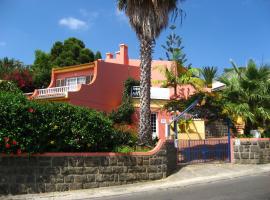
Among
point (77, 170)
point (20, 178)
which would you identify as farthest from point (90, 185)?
point (20, 178)

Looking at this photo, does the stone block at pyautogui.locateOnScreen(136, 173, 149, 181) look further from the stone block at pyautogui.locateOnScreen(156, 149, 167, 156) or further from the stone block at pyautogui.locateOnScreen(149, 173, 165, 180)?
the stone block at pyautogui.locateOnScreen(156, 149, 167, 156)

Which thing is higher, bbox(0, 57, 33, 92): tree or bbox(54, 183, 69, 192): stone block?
bbox(0, 57, 33, 92): tree

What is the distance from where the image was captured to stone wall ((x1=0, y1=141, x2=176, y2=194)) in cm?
1186

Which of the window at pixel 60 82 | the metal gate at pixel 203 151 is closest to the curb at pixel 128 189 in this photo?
the metal gate at pixel 203 151

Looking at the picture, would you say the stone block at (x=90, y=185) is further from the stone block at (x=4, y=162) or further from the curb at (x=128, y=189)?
the stone block at (x=4, y=162)

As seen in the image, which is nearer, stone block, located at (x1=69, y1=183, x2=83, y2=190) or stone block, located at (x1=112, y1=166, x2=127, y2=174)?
stone block, located at (x1=69, y1=183, x2=83, y2=190)

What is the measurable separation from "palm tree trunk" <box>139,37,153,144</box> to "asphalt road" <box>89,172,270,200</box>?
3269mm

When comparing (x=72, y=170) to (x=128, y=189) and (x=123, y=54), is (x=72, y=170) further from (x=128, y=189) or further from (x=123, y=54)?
(x=123, y=54)

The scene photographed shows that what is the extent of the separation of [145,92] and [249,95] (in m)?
6.37

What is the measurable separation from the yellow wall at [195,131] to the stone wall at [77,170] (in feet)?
39.7

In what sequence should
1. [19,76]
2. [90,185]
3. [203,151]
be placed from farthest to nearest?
[19,76], [203,151], [90,185]

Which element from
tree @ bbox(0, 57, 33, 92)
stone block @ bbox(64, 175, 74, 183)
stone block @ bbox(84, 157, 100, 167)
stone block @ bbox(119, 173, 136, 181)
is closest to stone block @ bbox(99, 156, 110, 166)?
stone block @ bbox(84, 157, 100, 167)

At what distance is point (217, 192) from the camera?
11.5 m

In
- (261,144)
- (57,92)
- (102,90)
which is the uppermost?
(102,90)
